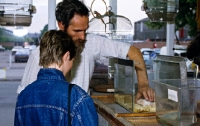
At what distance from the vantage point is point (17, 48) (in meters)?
5.09

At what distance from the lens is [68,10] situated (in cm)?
197

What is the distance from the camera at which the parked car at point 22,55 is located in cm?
513

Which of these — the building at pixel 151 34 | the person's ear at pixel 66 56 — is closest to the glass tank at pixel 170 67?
the person's ear at pixel 66 56

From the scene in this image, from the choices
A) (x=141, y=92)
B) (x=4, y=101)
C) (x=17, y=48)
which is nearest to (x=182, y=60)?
(x=141, y=92)

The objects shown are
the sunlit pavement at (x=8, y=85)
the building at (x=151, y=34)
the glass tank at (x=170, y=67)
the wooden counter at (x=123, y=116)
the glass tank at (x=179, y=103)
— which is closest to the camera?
the glass tank at (x=179, y=103)

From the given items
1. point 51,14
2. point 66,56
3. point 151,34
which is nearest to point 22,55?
point 51,14

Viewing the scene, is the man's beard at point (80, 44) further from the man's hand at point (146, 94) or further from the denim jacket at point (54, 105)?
the denim jacket at point (54, 105)

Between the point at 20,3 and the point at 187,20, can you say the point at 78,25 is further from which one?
the point at 187,20

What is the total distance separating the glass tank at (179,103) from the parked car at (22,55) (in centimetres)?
357

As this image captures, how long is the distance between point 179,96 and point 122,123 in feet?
1.09

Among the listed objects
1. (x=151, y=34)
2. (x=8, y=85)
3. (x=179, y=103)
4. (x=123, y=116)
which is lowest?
(x=8, y=85)

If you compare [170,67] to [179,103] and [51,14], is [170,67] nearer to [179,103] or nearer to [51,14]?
[179,103]

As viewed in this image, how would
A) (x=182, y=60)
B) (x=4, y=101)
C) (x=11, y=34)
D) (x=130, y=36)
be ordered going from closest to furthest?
(x=182, y=60) < (x=130, y=36) < (x=11, y=34) < (x=4, y=101)

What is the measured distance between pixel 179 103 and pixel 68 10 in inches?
30.1
